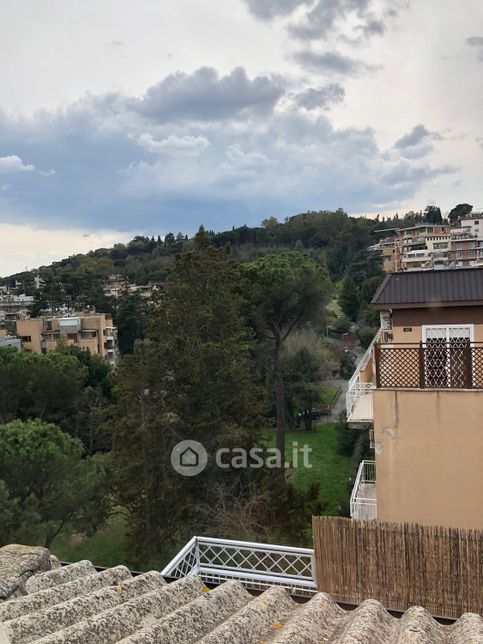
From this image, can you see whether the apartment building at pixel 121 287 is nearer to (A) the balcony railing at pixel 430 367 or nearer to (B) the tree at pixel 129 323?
(B) the tree at pixel 129 323

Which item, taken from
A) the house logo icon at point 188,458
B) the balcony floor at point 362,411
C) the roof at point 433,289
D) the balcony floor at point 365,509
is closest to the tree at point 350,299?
the house logo icon at point 188,458

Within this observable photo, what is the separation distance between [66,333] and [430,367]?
3160cm

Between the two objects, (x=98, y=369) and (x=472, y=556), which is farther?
(x=98, y=369)

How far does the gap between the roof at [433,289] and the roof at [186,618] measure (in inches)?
262

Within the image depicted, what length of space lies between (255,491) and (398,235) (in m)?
55.7

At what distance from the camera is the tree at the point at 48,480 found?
33.5 ft

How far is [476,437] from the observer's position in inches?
225

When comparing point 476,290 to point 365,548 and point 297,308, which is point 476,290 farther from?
point 297,308

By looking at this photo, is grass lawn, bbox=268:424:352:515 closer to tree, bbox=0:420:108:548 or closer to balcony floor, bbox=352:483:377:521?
tree, bbox=0:420:108:548

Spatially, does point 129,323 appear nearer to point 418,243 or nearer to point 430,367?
point 430,367

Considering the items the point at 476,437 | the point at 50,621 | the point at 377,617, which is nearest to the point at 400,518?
the point at 476,437

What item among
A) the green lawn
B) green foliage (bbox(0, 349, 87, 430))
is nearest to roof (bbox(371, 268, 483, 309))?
the green lawn

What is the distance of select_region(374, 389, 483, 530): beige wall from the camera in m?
5.75

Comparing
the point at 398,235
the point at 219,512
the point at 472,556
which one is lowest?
the point at 219,512
